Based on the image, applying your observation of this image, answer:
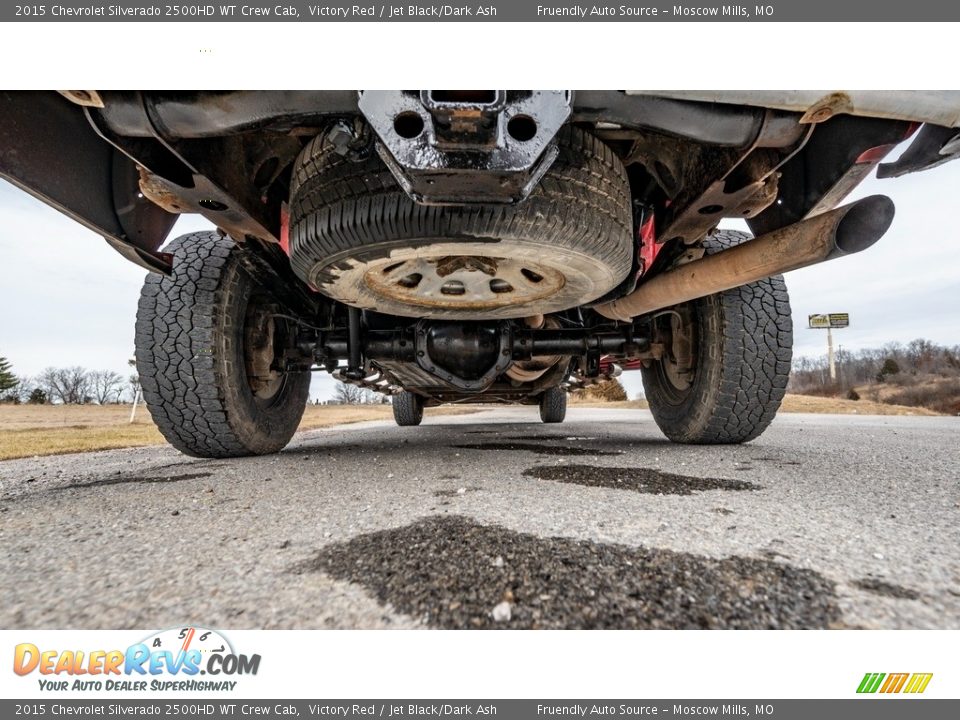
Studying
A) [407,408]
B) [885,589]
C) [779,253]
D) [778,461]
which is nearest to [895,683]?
[885,589]

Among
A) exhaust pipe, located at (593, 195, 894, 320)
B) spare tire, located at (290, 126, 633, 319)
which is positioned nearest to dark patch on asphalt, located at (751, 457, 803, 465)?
exhaust pipe, located at (593, 195, 894, 320)

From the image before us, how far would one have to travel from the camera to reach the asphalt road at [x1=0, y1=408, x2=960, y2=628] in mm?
521

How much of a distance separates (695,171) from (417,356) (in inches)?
48.8

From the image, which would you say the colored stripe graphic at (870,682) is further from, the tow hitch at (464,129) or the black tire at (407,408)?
the black tire at (407,408)

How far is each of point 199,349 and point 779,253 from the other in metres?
2.01

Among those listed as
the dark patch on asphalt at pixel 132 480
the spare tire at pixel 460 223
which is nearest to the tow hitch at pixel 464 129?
the spare tire at pixel 460 223

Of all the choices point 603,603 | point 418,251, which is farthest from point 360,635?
point 418,251

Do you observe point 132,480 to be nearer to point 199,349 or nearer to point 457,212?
point 199,349

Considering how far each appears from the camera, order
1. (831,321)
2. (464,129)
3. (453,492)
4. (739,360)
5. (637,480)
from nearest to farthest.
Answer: (464,129) < (453,492) < (637,480) < (739,360) < (831,321)

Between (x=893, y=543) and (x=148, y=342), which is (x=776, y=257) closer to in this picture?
(x=893, y=543)

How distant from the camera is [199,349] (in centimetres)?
174

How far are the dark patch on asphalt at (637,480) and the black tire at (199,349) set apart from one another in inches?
49.3

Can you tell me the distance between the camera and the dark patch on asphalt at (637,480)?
113cm

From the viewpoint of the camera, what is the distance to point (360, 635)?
49 centimetres
